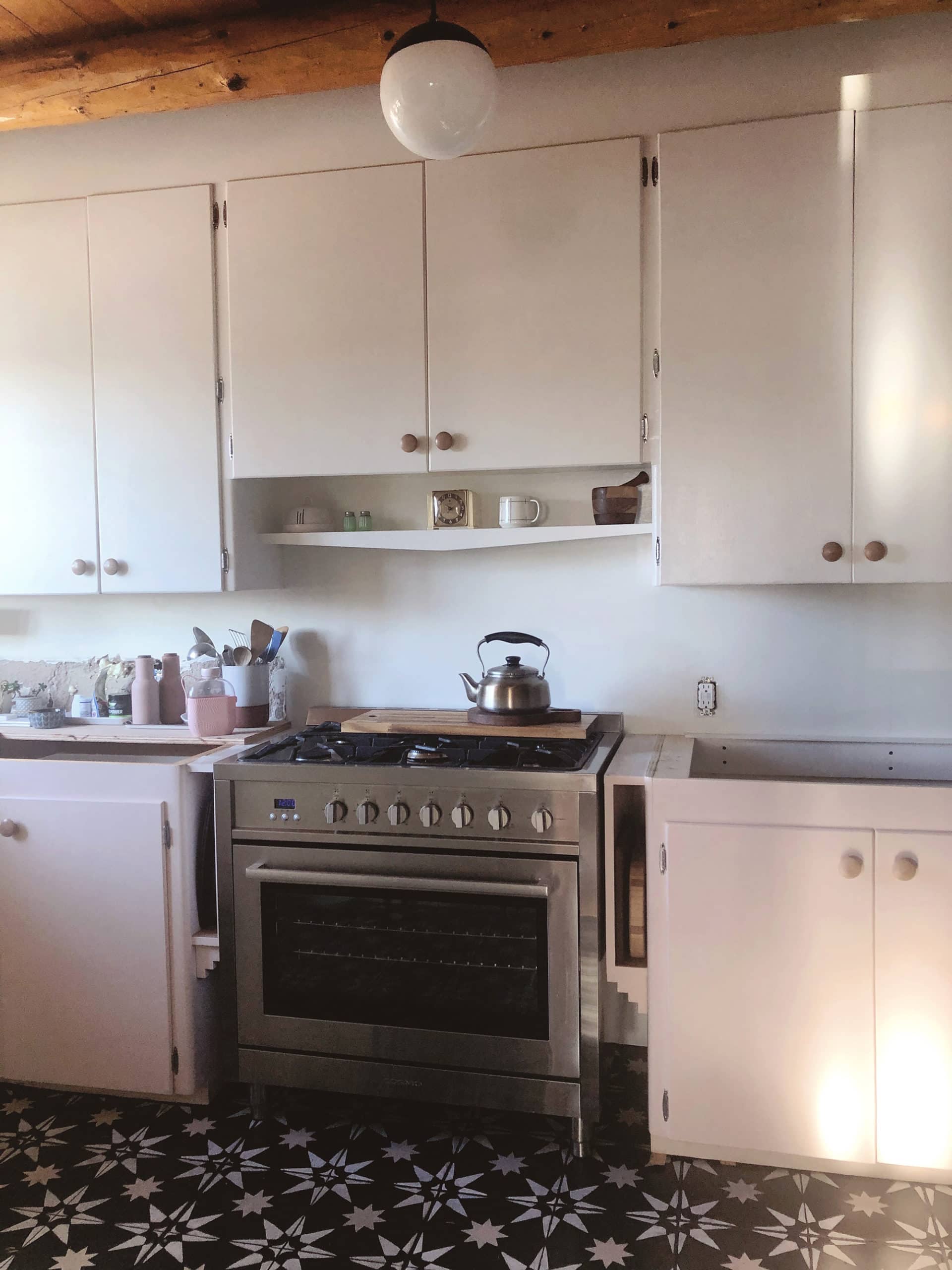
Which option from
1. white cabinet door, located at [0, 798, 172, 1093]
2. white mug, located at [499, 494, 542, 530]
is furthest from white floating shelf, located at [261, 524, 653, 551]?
white cabinet door, located at [0, 798, 172, 1093]

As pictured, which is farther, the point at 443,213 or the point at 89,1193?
the point at 443,213

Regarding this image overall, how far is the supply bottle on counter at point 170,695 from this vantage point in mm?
2912

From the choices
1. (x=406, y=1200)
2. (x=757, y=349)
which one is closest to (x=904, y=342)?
(x=757, y=349)

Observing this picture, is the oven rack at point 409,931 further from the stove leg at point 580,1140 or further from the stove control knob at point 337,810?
the stove leg at point 580,1140

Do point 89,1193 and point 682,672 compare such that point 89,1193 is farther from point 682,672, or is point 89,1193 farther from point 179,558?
point 682,672

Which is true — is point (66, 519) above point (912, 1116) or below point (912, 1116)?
above

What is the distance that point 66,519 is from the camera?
2762 mm

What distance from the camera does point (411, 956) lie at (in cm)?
226

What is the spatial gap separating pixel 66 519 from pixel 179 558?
0.36 m

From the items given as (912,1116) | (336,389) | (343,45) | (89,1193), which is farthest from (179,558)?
(912,1116)

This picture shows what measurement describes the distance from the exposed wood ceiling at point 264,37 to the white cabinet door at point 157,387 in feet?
0.86

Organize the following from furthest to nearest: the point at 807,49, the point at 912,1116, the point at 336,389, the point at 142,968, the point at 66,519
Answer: the point at 66,519, the point at 336,389, the point at 142,968, the point at 807,49, the point at 912,1116

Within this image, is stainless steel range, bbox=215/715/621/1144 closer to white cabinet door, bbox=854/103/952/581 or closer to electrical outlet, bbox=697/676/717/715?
electrical outlet, bbox=697/676/717/715

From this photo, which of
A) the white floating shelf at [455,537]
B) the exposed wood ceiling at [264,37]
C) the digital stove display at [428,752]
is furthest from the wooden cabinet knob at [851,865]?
the exposed wood ceiling at [264,37]
